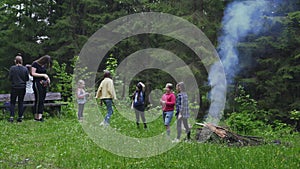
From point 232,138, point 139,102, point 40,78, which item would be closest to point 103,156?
point 232,138

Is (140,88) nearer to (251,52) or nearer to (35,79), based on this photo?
(35,79)

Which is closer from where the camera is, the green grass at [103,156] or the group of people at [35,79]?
the green grass at [103,156]

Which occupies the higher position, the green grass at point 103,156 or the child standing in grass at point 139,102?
the child standing in grass at point 139,102

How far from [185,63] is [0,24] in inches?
578

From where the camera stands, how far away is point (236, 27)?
20.3m

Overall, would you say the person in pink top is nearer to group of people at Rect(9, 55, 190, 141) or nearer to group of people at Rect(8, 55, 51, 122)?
group of people at Rect(9, 55, 190, 141)

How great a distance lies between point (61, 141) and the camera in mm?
9266

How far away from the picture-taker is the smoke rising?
2003cm

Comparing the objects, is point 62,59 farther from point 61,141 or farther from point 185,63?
point 61,141

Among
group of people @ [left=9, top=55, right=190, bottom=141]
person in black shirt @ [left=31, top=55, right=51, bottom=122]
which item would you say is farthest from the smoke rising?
person in black shirt @ [left=31, top=55, right=51, bottom=122]

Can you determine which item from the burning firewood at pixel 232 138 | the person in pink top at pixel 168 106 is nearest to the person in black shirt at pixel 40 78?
the person in pink top at pixel 168 106

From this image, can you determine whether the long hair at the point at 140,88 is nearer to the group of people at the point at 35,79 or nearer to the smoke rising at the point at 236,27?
the group of people at the point at 35,79

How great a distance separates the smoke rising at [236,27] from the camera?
2003 cm

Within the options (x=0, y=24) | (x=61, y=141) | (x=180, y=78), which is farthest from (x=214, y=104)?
(x=0, y=24)
